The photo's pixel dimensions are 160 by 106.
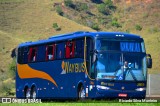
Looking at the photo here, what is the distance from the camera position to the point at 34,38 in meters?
108

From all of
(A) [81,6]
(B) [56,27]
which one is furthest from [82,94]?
(A) [81,6]

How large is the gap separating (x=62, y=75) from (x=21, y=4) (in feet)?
297

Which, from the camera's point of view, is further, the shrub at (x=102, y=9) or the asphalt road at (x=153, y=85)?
the shrub at (x=102, y=9)

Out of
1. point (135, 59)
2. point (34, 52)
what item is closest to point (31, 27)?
point (34, 52)

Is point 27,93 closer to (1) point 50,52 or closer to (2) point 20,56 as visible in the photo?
(2) point 20,56

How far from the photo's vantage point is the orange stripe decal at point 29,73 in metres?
39.1

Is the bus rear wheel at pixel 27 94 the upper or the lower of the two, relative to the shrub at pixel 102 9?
lower

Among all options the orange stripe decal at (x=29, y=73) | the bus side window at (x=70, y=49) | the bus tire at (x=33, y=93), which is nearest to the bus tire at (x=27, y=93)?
the bus tire at (x=33, y=93)

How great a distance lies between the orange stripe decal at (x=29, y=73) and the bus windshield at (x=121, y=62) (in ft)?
20.3

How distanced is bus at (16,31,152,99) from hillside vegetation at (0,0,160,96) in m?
57.4

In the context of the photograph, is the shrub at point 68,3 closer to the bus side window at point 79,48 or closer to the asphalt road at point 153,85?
the asphalt road at point 153,85

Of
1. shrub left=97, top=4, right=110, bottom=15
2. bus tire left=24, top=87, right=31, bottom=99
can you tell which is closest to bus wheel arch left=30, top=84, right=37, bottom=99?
bus tire left=24, top=87, right=31, bottom=99

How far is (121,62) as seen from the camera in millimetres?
32562

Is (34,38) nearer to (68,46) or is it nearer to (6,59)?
(6,59)
